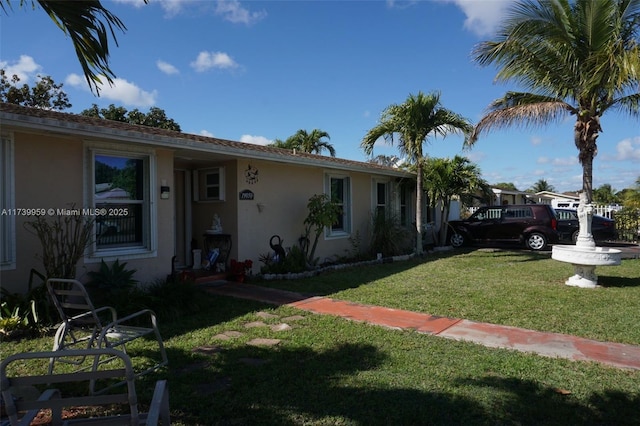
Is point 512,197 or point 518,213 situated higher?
point 512,197

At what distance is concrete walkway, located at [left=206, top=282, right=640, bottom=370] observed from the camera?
4379 mm

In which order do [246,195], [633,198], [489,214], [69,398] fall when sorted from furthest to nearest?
[633,198] → [489,214] → [246,195] → [69,398]

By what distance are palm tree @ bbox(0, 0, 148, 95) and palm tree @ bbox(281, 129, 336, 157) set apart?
76.2 feet

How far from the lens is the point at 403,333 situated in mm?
5148

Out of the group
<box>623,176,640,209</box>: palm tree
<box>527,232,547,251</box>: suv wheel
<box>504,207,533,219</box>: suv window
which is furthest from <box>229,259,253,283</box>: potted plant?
<box>623,176,640,209</box>: palm tree

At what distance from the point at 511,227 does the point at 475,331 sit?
37.2 feet

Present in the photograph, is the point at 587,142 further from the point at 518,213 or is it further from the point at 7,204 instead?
the point at 7,204

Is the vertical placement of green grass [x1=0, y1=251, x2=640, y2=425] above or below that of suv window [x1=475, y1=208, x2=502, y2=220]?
below

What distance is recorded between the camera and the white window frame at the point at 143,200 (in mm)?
6652

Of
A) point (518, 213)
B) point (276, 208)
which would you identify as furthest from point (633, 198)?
point (276, 208)

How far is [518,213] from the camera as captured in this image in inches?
605

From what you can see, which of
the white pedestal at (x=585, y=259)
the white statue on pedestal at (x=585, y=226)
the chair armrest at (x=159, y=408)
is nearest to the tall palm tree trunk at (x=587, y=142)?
the white statue on pedestal at (x=585, y=226)

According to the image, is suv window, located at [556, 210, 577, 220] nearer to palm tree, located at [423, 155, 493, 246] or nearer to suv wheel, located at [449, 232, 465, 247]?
palm tree, located at [423, 155, 493, 246]

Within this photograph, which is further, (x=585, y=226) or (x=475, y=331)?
(x=585, y=226)
